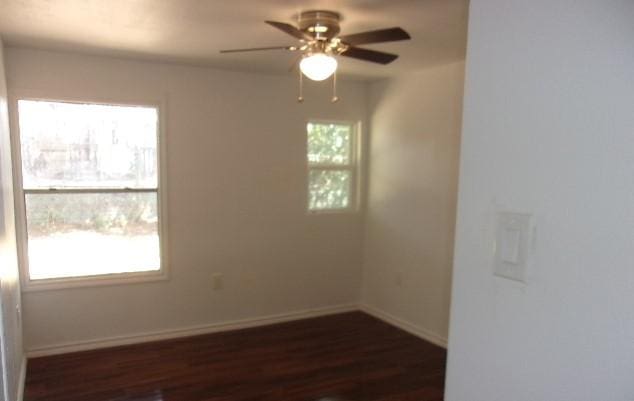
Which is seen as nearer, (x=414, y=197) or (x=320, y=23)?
(x=320, y=23)

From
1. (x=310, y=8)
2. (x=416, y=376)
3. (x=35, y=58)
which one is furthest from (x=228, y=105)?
(x=416, y=376)

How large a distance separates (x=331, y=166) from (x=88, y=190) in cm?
236

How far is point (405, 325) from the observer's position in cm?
416

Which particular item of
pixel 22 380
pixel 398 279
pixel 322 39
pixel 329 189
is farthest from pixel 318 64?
pixel 22 380

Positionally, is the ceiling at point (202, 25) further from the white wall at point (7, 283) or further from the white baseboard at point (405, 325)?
the white baseboard at point (405, 325)

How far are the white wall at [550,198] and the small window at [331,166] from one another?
3.45 m

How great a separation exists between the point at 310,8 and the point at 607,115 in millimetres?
1840

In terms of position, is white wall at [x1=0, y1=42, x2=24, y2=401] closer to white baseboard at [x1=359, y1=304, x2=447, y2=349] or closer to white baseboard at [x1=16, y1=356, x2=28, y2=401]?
white baseboard at [x1=16, y1=356, x2=28, y2=401]

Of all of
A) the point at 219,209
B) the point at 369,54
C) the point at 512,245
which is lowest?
the point at 219,209

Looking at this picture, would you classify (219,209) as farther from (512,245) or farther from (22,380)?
(512,245)

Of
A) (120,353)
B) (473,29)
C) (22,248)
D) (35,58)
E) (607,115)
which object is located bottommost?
(120,353)

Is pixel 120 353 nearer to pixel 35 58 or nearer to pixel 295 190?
pixel 295 190

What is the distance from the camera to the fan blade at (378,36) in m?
2.16

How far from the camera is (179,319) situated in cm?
390
